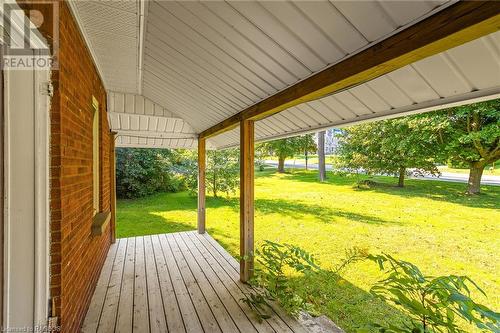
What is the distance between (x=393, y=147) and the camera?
36.9ft

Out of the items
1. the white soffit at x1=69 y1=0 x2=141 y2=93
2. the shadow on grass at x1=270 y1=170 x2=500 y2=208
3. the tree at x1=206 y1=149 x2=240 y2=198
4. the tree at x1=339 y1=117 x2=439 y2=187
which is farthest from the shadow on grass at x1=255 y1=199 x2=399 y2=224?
the white soffit at x1=69 y1=0 x2=141 y2=93

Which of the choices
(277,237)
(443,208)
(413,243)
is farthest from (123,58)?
(443,208)

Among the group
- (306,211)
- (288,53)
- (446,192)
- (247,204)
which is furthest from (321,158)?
(288,53)

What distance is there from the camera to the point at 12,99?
1371 mm

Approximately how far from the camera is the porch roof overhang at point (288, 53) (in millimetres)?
1347

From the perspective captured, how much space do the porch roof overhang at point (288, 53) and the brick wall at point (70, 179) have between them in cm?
38

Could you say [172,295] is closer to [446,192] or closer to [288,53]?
[288,53]

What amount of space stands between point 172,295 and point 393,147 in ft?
38.0

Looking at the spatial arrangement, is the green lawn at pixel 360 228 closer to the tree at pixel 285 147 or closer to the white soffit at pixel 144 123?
the white soffit at pixel 144 123

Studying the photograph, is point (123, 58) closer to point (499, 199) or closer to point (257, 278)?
point (257, 278)

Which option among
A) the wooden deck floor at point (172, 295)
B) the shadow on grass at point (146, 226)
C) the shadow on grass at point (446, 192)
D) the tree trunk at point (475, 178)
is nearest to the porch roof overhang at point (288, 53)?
the wooden deck floor at point (172, 295)

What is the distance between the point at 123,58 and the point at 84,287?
8.73ft

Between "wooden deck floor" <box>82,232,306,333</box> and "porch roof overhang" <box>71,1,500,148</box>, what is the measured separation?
7.88ft

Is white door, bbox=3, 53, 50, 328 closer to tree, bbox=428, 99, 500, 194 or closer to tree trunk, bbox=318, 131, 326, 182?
tree, bbox=428, 99, 500, 194
